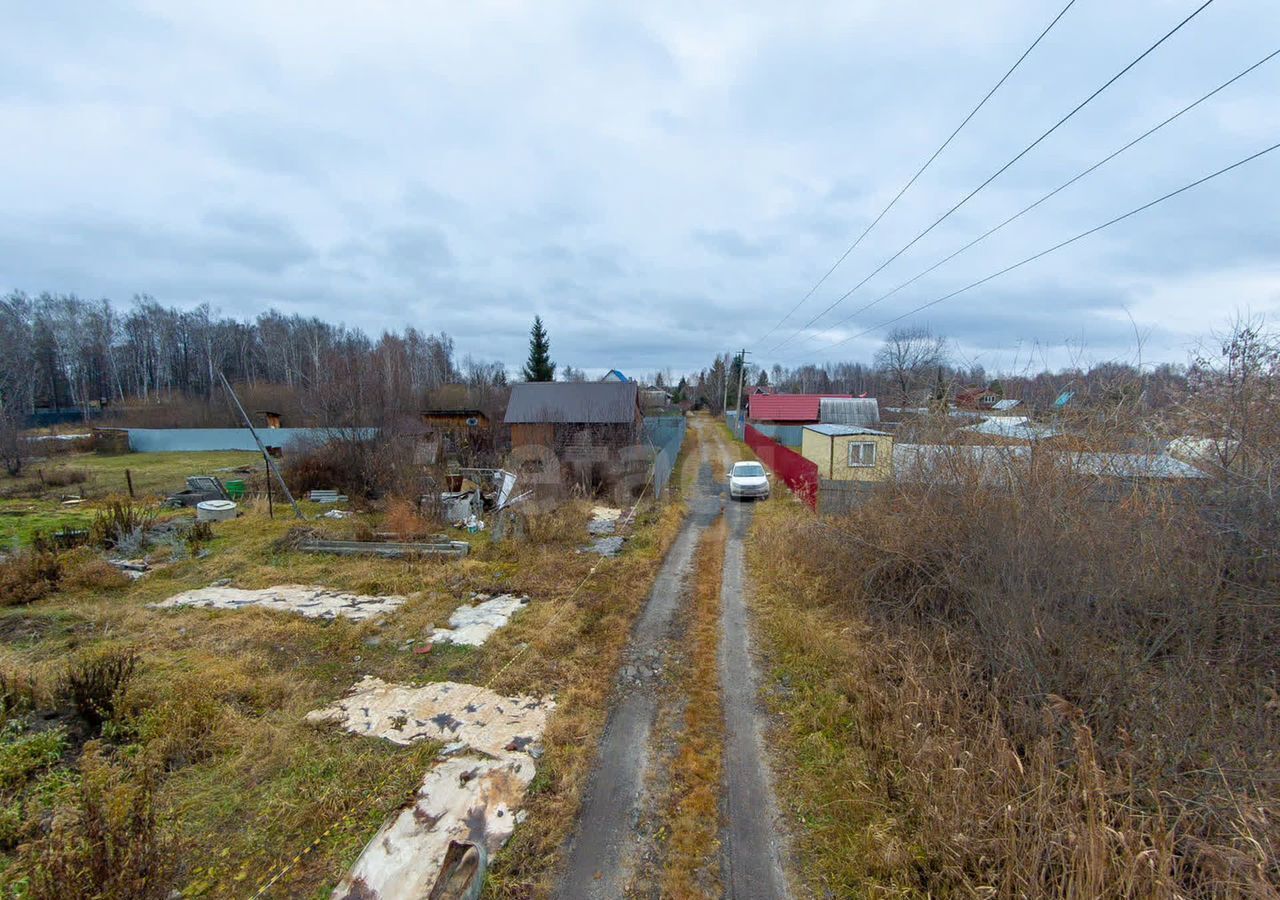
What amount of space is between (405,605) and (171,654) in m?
2.88

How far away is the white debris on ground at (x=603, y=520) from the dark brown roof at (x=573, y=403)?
6.20 metres

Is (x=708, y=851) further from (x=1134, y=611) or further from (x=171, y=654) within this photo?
(x=171, y=654)

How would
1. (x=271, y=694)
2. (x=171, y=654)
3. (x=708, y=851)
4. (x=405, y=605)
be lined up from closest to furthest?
(x=708, y=851), (x=271, y=694), (x=171, y=654), (x=405, y=605)

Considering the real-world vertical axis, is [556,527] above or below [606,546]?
above

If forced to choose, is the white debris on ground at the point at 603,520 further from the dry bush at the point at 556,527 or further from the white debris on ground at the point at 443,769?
the white debris on ground at the point at 443,769

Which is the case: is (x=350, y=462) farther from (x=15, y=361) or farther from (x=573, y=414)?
(x=15, y=361)

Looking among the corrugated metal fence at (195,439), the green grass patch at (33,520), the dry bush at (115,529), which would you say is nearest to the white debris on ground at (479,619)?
the dry bush at (115,529)

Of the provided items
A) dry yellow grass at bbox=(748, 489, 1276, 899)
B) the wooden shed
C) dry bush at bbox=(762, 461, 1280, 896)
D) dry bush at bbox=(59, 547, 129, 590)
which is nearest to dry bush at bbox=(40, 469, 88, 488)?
dry bush at bbox=(59, 547, 129, 590)

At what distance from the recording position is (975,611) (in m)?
5.29

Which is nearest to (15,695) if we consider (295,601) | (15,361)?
(295,601)

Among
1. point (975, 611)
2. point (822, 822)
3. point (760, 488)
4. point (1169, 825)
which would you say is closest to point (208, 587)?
point (822, 822)

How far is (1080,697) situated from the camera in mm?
4156

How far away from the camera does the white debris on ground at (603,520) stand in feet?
43.4

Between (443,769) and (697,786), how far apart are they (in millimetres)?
2282
